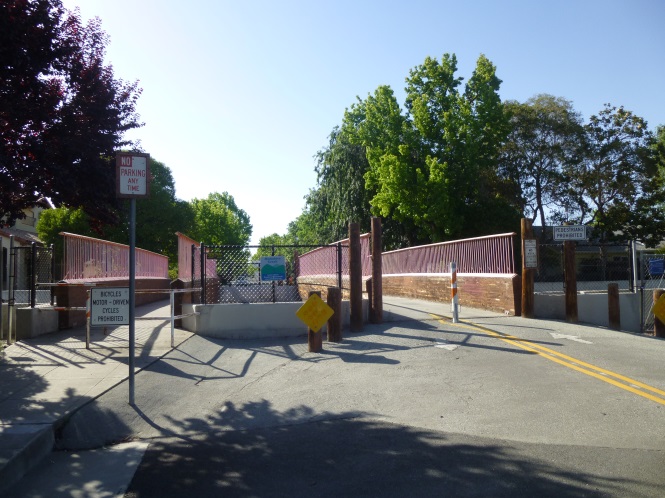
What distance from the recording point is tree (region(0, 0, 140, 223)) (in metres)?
8.69

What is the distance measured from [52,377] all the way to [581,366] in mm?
7641

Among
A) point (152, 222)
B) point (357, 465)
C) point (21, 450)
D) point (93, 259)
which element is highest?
point (152, 222)

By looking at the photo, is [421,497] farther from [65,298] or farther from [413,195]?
[413,195]

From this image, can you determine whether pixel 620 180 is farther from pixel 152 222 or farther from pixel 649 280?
pixel 152 222

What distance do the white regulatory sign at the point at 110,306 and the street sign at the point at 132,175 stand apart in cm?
174

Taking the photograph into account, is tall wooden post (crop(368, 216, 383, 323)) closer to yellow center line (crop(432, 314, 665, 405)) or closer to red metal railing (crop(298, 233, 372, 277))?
red metal railing (crop(298, 233, 372, 277))

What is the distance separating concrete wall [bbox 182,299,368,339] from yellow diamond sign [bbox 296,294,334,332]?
175 cm

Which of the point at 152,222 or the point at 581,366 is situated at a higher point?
the point at 152,222

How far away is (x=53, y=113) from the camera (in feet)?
31.5

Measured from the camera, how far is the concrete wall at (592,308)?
14.0m

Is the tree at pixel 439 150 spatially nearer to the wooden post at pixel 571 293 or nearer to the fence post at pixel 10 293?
A: the wooden post at pixel 571 293

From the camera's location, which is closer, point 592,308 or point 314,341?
point 314,341

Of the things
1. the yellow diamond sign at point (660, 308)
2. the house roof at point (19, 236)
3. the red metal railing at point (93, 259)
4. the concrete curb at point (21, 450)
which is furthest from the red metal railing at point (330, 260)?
A: the house roof at point (19, 236)

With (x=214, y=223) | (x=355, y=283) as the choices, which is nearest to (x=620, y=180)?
(x=355, y=283)
